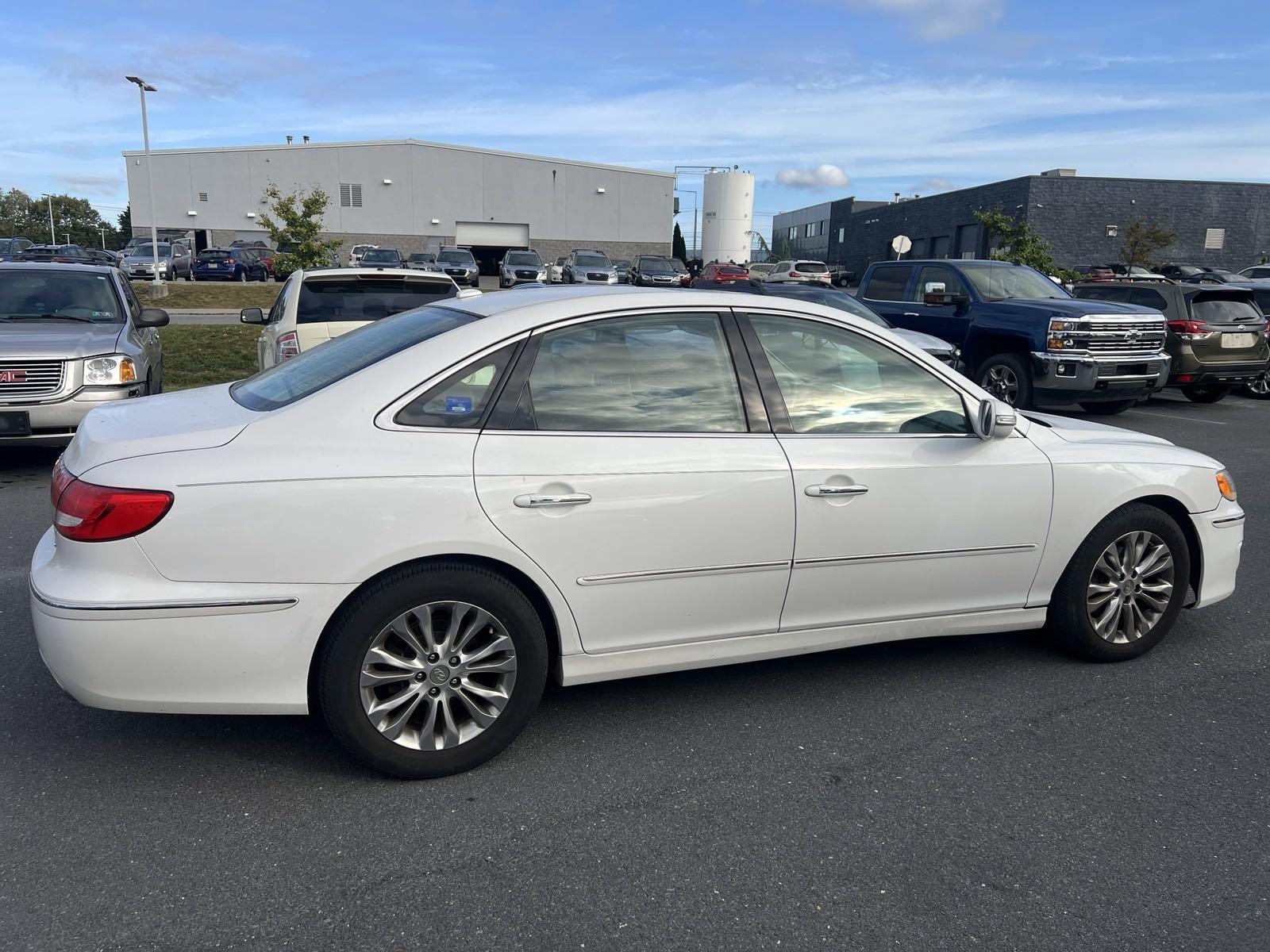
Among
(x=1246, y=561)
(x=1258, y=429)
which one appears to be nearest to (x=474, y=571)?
(x=1246, y=561)

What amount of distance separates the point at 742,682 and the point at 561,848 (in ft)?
4.73

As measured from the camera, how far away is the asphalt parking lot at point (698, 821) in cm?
268

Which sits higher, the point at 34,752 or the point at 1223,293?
the point at 1223,293

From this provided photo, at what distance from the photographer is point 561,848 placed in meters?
3.02

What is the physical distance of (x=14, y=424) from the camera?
7.47 m

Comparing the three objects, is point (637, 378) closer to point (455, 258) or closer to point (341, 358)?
point (341, 358)

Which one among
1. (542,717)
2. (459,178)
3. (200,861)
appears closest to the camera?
(200,861)

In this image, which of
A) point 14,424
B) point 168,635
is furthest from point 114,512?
point 14,424

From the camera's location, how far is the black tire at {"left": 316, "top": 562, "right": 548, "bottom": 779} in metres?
3.20

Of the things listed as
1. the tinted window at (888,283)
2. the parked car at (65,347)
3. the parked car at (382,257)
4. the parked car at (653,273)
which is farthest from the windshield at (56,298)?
the parked car at (653,273)

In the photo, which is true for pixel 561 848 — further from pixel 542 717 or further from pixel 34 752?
pixel 34 752

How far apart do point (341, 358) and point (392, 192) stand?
5457 cm

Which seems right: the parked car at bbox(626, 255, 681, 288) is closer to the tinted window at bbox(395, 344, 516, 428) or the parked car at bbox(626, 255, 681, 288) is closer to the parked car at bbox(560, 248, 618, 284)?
the parked car at bbox(560, 248, 618, 284)

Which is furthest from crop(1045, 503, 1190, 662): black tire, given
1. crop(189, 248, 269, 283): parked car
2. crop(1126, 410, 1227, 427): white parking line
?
crop(189, 248, 269, 283): parked car
